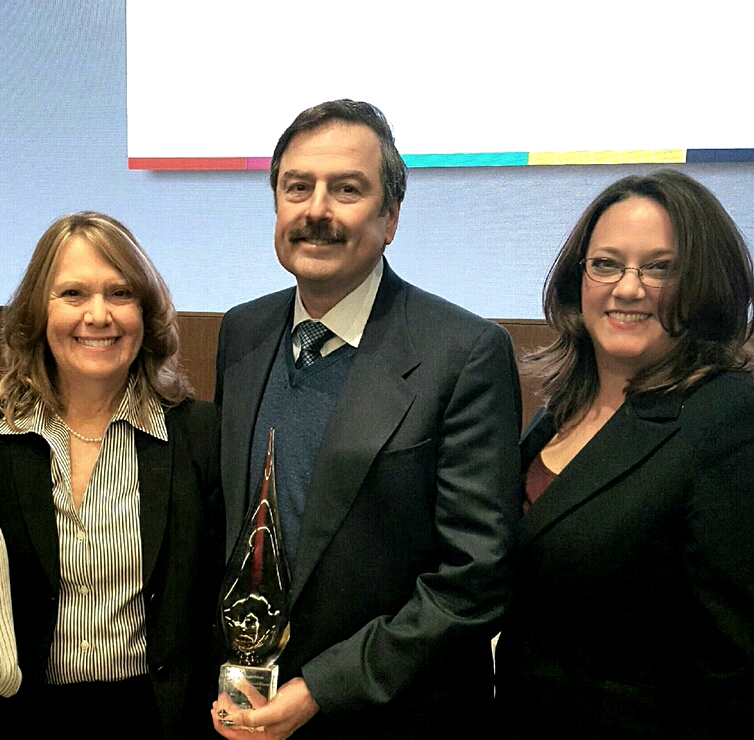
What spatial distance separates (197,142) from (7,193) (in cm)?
86

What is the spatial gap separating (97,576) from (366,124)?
0.97 metres

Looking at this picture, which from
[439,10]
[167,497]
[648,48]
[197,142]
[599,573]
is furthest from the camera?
[197,142]

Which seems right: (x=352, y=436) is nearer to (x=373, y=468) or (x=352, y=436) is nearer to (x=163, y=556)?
(x=373, y=468)

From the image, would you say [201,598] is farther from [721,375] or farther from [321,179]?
[721,375]

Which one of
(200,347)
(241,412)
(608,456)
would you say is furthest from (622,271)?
(200,347)

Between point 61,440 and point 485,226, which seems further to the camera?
point 485,226

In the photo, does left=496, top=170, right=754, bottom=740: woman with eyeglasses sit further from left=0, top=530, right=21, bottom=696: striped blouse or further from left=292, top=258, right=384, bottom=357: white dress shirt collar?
left=0, top=530, right=21, bottom=696: striped blouse

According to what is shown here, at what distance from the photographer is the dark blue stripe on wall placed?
2.11 meters

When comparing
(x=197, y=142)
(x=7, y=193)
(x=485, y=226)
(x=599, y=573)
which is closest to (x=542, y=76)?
(x=485, y=226)

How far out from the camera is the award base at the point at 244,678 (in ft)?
4.01

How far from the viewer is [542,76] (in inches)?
88.0

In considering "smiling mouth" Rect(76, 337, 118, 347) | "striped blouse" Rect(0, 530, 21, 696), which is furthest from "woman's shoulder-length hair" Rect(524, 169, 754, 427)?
"striped blouse" Rect(0, 530, 21, 696)

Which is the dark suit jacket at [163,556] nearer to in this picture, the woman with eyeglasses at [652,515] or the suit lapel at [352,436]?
the suit lapel at [352,436]

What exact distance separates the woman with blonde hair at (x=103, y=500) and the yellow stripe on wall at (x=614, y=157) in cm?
122
